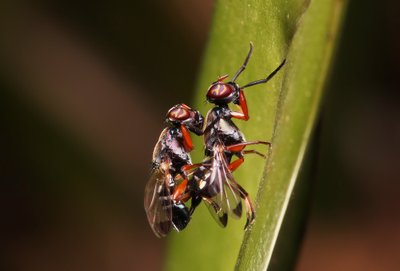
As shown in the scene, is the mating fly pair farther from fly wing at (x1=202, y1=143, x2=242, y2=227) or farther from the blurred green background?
the blurred green background

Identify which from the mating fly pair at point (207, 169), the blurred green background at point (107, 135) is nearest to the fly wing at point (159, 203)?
the mating fly pair at point (207, 169)

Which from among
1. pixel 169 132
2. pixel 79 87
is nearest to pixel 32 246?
pixel 79 87

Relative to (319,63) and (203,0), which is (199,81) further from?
(203,0)

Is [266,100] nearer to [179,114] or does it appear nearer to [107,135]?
[179,114]

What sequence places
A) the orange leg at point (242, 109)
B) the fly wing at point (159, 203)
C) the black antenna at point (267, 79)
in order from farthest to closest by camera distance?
the fly wing at point (159, 203) → the orange leg at point (242, 109) → the black antenna at point (267, 79)

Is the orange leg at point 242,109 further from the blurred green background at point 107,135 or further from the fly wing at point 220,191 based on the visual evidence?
the blurred green background at point 107,135

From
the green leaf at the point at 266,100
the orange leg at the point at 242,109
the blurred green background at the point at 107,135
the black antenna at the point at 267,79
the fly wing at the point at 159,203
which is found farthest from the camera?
the blurred green background at the point at 107,135
